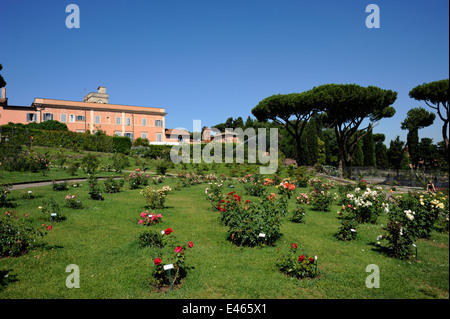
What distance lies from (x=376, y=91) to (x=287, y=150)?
24.3 m

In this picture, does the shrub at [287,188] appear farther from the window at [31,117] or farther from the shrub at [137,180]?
the window at [31,117]

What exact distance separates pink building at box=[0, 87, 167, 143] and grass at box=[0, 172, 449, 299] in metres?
39.1

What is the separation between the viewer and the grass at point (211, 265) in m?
3.82

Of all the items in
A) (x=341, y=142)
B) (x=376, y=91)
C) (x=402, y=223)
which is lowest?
(x=402, y=223)

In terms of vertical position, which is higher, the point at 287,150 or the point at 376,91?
the point at 376,91

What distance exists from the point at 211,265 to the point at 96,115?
45625mm

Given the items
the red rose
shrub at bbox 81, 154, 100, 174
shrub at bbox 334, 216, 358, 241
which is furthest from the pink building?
the red rose

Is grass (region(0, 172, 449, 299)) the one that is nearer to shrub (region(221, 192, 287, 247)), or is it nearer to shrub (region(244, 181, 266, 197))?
shrub (region(221, 192, 287, 247))

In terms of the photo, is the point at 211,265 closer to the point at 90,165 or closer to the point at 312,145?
the point at 90,165

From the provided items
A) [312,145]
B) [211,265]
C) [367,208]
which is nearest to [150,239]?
[211,265]

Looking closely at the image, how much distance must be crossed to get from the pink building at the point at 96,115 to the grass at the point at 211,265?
3908 centimetres
